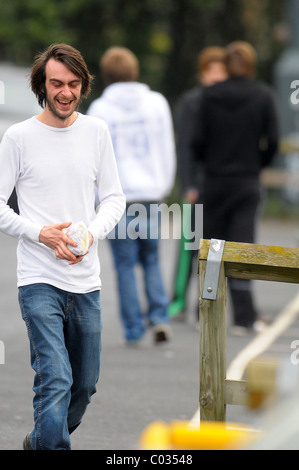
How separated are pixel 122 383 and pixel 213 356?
2.62 metres

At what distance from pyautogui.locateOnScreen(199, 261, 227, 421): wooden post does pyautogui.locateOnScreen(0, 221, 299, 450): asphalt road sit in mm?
614

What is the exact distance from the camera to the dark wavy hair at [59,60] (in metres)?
4.04

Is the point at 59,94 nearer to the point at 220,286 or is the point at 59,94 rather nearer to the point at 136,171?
the point at 220,286

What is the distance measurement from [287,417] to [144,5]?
24239 mm

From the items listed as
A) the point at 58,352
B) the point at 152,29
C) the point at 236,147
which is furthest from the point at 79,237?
the point at 152,29

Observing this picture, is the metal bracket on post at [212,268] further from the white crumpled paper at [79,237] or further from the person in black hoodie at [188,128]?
the person in black hoodie at [188,128]

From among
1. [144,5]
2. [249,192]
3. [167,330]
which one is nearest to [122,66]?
[249,192]

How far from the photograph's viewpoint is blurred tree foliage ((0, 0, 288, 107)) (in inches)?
949

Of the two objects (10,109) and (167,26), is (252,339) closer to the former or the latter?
(10,109)

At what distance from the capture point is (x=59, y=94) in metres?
4.00

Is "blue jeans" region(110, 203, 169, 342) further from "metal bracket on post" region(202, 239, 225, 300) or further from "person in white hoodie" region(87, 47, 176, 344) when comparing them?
"metal bracket on post" region(202, 239, 225, 300)

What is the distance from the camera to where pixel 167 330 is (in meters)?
7.86

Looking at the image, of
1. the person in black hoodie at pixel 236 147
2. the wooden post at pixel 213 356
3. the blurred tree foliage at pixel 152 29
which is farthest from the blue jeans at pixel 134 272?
the blurred tree foliage at pixel 152 29

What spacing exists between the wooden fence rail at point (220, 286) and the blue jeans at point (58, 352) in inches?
16.9
